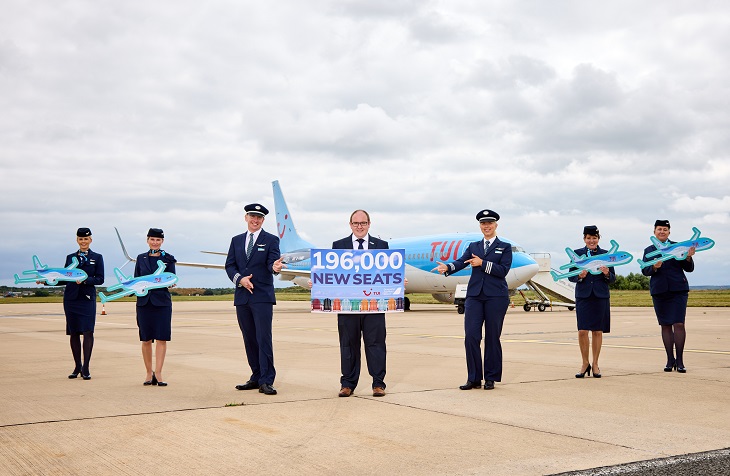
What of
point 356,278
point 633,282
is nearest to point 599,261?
point 356,278

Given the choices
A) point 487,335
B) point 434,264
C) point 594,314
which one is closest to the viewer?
point 487,335

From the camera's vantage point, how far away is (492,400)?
7.50 metres

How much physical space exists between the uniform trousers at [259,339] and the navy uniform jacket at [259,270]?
94 millimetres

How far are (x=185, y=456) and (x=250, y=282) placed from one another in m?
3.47

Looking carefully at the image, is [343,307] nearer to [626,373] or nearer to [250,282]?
[250,282]

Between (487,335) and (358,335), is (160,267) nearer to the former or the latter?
(358,335)

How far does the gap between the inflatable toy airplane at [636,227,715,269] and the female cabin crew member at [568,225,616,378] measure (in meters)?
0.79

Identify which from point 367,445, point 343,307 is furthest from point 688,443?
point 343,307

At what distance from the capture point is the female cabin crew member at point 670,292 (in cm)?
995

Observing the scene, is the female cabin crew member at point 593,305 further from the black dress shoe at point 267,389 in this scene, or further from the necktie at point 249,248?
the necktie at point 249,248

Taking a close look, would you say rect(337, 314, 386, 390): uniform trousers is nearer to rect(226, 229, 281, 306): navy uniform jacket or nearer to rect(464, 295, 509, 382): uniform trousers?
rect(226, 229, 281, 306): navy uniform jacket

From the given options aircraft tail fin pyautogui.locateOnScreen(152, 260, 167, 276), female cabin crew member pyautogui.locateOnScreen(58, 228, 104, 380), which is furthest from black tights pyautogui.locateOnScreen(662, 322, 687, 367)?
female cabin crew member pyautogui.locateOnScreen(58, 228, 104, 380)

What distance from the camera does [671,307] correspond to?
10.1m

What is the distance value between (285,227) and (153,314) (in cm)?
3673
